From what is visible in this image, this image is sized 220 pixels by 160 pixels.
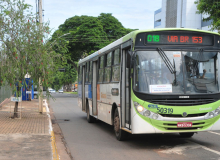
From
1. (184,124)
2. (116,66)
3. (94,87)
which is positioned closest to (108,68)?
(116,66)

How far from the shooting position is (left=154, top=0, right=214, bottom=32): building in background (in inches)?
1743

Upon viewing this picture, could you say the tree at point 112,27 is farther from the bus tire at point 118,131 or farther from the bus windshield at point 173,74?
the bus windshield at point 173,74

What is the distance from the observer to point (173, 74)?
328 inches

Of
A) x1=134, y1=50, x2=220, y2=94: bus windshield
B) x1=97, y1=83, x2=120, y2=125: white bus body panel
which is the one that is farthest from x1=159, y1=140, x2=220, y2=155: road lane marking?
x1=97, y1=83, x2=120, y2=125: white bus body panel

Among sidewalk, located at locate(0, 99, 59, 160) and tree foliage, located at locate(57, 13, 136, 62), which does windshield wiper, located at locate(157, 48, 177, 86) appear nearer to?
sidewalk, located at locate(0, 99, 59, 160)

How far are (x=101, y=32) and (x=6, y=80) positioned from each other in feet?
103

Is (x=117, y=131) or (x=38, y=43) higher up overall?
(x=38, y=43)

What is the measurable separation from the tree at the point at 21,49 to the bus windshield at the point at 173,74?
7093mm

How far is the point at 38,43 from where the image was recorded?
47.6 feet

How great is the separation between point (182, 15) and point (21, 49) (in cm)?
3409

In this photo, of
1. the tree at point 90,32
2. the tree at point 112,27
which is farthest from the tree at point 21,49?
the tree at point 112,27

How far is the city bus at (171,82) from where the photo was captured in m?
8.20

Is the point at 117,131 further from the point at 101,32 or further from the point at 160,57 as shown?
the point at 101,32

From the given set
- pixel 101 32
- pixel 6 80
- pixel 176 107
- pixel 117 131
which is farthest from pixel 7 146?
pixel 101 32
